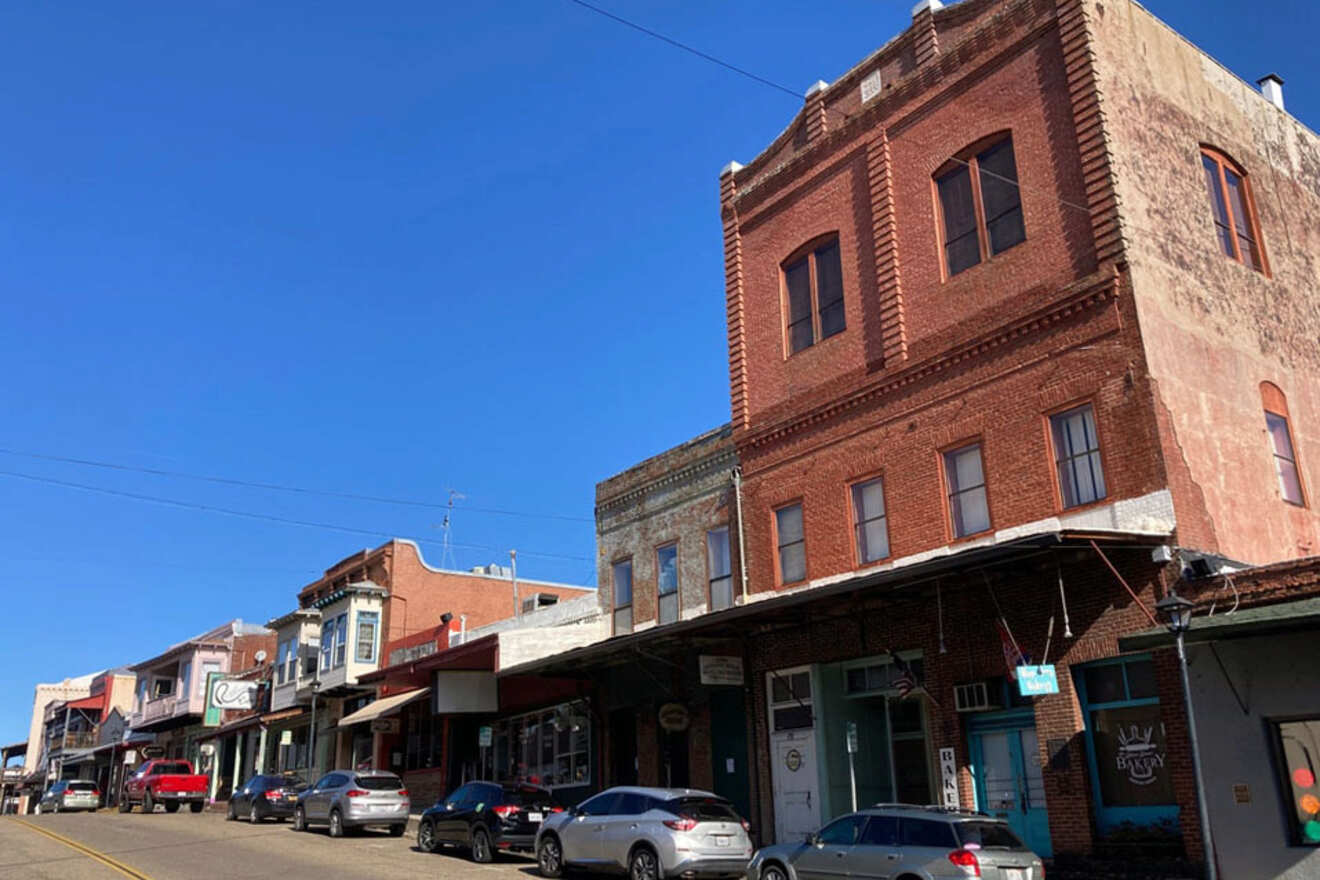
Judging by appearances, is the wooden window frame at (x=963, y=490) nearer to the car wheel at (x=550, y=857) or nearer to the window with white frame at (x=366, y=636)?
the car wheel at (x=550, y=857)

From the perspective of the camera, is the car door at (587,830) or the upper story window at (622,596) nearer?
the car door at (587,830)

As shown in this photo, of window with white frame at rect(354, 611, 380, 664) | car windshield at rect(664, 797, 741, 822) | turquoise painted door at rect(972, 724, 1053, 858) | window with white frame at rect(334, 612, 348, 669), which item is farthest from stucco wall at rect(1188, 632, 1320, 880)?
window with white frame at rect(334, 612, 348, 669)

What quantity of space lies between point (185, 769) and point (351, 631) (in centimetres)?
802

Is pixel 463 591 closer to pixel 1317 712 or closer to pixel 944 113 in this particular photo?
pixel 944 113

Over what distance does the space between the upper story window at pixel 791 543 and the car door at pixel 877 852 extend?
888 cm

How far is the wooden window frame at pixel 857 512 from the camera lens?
21344 mm

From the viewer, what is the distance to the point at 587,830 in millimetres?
18484

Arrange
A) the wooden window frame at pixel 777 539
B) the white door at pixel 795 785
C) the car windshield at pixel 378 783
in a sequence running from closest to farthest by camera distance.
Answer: the white door at pixel 795 785, the wooden window frame at pixel 777 539, the car windshield at pixel 378 783

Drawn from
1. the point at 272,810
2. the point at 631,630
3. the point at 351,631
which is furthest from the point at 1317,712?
the point at 351,631

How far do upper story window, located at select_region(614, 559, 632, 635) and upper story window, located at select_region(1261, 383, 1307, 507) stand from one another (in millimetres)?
15086

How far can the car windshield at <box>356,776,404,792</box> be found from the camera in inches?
1041

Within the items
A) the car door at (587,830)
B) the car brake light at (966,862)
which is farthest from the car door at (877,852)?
the car door at (587,830)

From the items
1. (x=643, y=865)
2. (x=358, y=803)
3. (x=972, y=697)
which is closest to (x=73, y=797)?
(x=358, y=803)

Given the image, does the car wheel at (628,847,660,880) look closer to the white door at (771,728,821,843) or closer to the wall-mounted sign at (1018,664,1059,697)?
A: the white door at (771,728,821,843)
